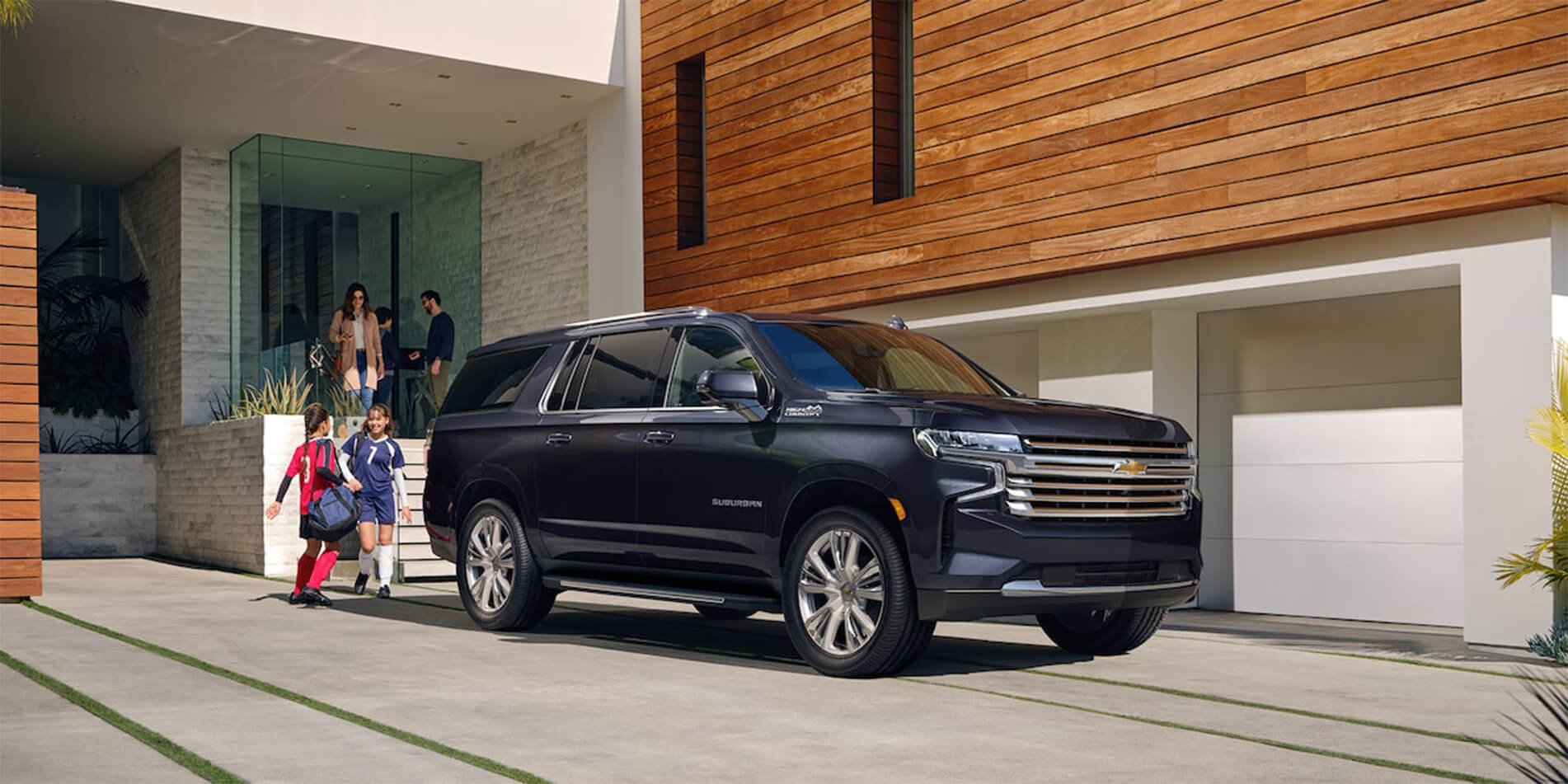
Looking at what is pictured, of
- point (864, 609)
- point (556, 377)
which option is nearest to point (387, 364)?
point (556, 377)

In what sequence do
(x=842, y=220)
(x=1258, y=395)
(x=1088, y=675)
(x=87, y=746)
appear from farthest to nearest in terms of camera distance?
(x=842, y=220), (x=1258, y=395), (x=1088, y=675), (x=87, y=746)

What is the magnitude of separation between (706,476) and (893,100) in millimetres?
7569

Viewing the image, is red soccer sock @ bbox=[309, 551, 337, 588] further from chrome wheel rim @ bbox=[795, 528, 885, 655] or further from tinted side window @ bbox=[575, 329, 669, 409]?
chrome wheel rim @ bbox=[795, 528, 885, 655]

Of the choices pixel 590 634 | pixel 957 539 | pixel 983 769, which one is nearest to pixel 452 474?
pixel 590 634

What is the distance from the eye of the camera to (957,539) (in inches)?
304

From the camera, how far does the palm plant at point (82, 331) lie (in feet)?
77.7

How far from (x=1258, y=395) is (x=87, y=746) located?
32.2 feet

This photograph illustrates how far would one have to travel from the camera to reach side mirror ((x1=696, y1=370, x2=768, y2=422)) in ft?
27.9

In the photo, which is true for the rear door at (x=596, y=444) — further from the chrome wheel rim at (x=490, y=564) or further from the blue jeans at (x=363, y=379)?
the blue jeans at (x=363, y=379)

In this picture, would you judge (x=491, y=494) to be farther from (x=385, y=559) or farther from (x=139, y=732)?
(x=139, y=732)

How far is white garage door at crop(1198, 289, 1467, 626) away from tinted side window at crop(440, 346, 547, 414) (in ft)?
19.8

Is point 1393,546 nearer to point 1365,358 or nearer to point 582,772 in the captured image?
point 1365,358

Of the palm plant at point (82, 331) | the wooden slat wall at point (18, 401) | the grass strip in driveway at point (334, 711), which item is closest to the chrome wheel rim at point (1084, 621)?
the grass strip in driveway at point (334, 711)

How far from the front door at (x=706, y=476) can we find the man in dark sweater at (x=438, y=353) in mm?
11818
